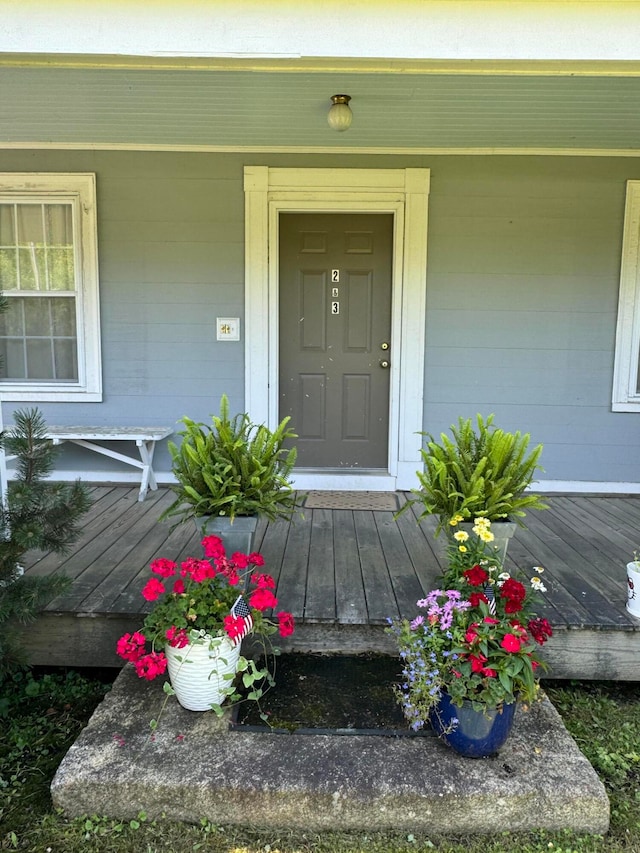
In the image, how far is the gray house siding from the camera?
369cm

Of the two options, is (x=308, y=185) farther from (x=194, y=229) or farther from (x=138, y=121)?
(x=138, y=121)

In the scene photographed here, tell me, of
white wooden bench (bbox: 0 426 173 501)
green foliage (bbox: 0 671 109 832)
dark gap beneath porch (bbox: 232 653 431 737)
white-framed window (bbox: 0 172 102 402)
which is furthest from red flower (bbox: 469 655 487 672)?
white-framed window (bbox: 0 172 102 402)

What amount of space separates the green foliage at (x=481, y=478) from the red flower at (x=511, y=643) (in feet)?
1.71

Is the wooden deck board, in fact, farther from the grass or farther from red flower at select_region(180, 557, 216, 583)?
the grass

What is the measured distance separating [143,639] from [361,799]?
2.58 feet

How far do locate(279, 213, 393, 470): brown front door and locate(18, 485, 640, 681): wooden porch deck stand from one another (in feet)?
2.27

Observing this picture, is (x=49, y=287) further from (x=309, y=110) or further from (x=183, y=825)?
(x=183, y=825)

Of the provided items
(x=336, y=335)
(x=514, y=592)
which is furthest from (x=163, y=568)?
(x=336, y=335)

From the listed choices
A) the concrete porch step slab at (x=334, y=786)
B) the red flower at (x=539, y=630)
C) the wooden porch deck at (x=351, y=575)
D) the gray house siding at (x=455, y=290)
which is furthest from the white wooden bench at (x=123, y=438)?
the red flower at (x=539, y=630)

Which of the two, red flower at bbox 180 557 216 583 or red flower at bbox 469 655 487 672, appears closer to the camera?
red flower at bbox 469 655 487 672

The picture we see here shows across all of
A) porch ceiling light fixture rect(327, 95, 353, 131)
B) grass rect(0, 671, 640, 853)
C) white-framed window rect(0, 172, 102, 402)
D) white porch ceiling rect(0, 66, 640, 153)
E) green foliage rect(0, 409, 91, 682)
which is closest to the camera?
grass rect(0, 671, 640, 853)

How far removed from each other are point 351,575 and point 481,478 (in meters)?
0.81

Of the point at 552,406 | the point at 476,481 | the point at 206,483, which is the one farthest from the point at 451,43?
the point at 552,406

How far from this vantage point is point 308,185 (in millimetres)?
3689
